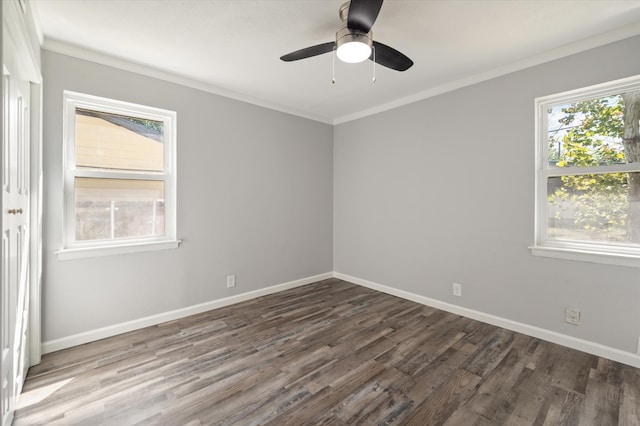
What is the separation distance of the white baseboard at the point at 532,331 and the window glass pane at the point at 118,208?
9.62 feet

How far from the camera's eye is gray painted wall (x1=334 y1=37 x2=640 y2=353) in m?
2.33

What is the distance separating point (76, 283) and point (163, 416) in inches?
60.5

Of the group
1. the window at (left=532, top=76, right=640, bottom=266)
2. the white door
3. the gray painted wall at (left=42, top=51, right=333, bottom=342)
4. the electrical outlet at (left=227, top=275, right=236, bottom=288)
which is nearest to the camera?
the white door

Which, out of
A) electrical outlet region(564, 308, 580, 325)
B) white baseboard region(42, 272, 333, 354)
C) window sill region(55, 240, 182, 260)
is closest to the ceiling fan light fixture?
window sill region(55, 240, 182, 260)

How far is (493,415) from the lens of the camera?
5.56 feet

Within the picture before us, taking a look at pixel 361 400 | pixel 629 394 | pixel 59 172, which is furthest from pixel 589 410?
pixel 59 172

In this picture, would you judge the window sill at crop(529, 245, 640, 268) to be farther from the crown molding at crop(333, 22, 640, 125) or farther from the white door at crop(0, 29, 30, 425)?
the white door at crop(0, 29, 30, 425)

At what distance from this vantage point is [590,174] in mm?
2418

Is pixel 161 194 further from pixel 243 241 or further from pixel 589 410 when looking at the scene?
pixel 589 410

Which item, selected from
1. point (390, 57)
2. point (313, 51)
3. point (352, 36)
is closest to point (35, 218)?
point (313, 51)

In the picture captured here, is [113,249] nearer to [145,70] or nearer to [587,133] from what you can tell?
[145,70]

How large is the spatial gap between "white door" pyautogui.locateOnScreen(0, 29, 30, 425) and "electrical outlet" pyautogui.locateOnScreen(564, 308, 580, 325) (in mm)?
3707

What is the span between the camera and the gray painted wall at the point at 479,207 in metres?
2.33

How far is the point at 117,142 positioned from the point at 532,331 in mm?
4256
